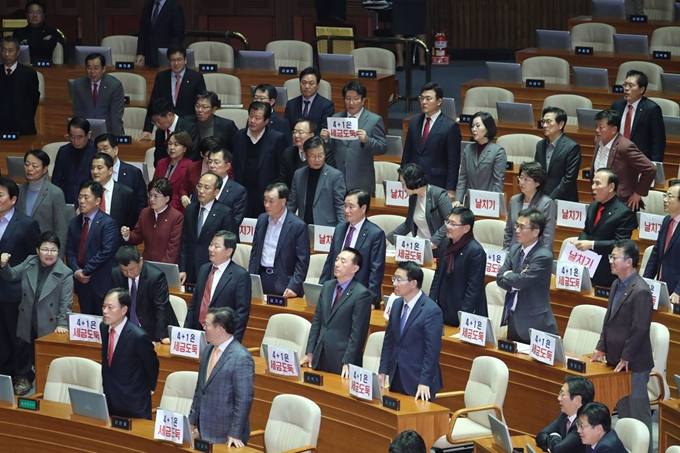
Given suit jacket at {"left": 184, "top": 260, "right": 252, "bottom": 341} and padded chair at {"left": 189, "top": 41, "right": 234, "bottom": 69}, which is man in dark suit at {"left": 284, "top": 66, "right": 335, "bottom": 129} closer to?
padded chair at {"left": 189, "top": 41, "right": 234, "bottom": 69}

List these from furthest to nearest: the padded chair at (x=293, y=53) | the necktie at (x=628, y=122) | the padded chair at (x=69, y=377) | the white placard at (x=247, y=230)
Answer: the padded chair at (x=293, y=53), the necktie at (x=628, y=122), the white placard at (x=247, y=230), the padded chair at (x=69, y=377)

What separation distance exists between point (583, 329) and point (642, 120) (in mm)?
2576

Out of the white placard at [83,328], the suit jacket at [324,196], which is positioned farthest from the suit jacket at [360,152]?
the white placard at [83,328]

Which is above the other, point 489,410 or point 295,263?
point 295,263

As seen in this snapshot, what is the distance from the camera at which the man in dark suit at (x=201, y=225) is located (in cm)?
852

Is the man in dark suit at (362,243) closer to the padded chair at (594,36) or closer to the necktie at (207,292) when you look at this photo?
the necktie at (207,292)

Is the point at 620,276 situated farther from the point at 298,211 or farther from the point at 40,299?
the point at 40,299

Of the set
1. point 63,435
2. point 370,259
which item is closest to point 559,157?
point 370,259

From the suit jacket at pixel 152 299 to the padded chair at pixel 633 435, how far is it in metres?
2.96

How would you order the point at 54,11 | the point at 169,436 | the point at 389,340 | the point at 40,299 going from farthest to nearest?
the point at 54,11 → the point at 40,299 → the point at 389,340 → the point at 169,436

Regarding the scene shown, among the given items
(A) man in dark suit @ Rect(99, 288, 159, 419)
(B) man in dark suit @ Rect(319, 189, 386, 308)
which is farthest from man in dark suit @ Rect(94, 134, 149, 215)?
(A) man in dark suit @ Rect(99, 288, 159, 419)

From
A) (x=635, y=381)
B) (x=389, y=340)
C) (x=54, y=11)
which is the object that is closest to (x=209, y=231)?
(x=389, y=340)

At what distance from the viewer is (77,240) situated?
859 cm

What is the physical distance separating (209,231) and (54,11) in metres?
7.76
